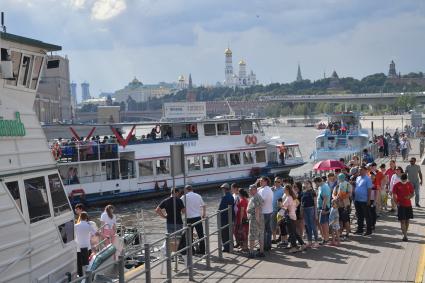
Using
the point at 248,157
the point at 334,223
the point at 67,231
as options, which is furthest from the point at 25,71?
the point at 248,157

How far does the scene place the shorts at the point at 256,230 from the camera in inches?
523

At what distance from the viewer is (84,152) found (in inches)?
1324

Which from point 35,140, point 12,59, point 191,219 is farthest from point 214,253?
point 12,59

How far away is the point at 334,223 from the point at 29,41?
24.4 feet

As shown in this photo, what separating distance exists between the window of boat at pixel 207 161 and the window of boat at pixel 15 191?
92.3 feet

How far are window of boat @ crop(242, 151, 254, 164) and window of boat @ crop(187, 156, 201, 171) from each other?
328 cm

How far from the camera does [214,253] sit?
1394cm

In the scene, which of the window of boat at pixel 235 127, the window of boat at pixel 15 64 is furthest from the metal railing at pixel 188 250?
the window of boat at pixel 235 127

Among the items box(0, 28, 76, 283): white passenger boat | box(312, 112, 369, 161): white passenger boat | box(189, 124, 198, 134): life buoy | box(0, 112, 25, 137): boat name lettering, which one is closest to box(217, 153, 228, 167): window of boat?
box(189, 124, 198, 134): life buoy

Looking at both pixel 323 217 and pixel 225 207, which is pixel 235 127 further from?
pixel 225 207

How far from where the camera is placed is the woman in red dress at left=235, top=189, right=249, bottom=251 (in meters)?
14.1

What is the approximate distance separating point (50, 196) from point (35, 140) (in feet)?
3.42

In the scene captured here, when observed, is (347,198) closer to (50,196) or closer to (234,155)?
(50,196)

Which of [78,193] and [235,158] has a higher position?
[235,158]
